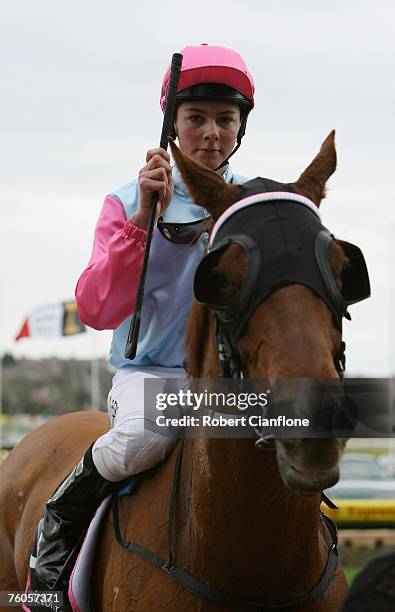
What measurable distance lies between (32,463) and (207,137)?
7.77ft

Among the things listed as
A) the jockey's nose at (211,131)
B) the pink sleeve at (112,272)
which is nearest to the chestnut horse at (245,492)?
the pink sleeve at (112,272)

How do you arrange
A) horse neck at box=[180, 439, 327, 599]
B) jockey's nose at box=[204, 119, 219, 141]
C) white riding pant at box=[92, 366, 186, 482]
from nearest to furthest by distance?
horse neck at box=[180, 439, 327, 599] → white riding pant at box=[92, 366, 186, 482] → jockey's nose at box=[204, 119, 219, 141]

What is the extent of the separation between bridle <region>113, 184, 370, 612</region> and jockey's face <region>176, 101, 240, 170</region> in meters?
0.84

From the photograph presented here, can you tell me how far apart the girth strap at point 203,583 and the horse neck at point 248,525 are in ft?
0.08

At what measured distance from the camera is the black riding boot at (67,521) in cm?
377

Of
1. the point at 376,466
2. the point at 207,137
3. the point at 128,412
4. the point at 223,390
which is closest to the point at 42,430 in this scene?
the point at 128,412

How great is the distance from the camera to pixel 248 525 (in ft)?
9.77

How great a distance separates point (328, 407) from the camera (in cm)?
239

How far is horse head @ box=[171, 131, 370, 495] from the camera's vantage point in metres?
2.40

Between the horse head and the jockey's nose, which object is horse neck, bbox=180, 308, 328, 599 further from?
the jockey's nose

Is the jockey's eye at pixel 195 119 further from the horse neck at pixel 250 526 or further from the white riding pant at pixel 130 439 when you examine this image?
the horse neck at pixel 250 526

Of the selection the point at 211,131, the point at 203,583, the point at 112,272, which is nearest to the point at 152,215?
the point at 112,272

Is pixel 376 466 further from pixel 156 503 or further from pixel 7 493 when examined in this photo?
pixel 156 503

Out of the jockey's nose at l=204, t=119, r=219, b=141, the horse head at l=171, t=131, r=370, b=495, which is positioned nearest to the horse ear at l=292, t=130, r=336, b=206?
the horse head at l=171, t=131, r=370, b=495
